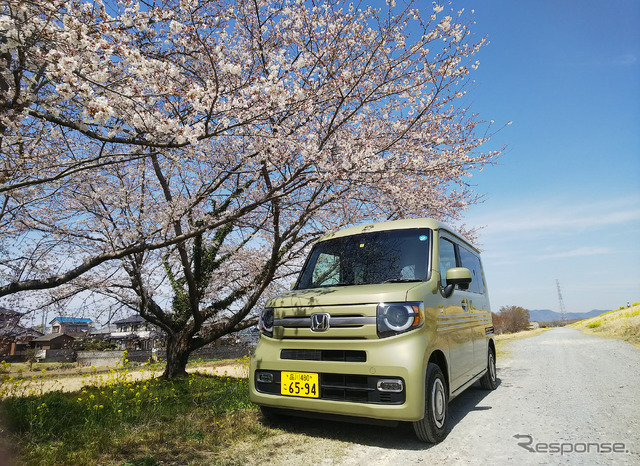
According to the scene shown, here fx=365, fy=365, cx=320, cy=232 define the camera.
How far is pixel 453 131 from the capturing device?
845cm

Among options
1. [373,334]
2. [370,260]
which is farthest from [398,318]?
[370,260]

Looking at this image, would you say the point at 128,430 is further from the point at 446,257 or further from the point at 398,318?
the point at 446,257

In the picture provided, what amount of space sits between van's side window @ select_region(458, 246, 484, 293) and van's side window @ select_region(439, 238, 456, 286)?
15.4 inches

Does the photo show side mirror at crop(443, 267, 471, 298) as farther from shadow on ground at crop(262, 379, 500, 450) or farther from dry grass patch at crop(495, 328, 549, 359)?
dry grass patch at crop(495, 328, 549, 359)

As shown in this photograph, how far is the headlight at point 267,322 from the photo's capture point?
154 inches

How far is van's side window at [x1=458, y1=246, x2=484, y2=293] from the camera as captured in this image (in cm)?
519

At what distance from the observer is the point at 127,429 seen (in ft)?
11.9

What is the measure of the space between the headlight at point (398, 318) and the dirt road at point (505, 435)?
3.46ft

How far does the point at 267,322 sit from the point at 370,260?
1.33m

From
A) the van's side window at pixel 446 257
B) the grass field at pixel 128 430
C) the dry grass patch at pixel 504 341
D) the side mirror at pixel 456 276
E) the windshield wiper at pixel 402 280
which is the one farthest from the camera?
the dry grass patch at pixel 504 341

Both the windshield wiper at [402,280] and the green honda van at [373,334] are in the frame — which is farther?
the windshield wiper at [402,280]

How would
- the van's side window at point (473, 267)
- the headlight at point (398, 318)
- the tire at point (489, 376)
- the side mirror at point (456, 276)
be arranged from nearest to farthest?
the headlight at point (398, 318) → the side mirror at point (456, 276) → the van's side window at point (473, 267) → the tire at point (489, 376)

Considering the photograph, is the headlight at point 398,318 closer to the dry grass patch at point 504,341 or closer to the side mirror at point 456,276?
the side mirror at point 456,276

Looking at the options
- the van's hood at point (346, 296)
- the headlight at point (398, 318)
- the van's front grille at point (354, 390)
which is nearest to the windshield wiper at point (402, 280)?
the van's hood at point (346, 296)
